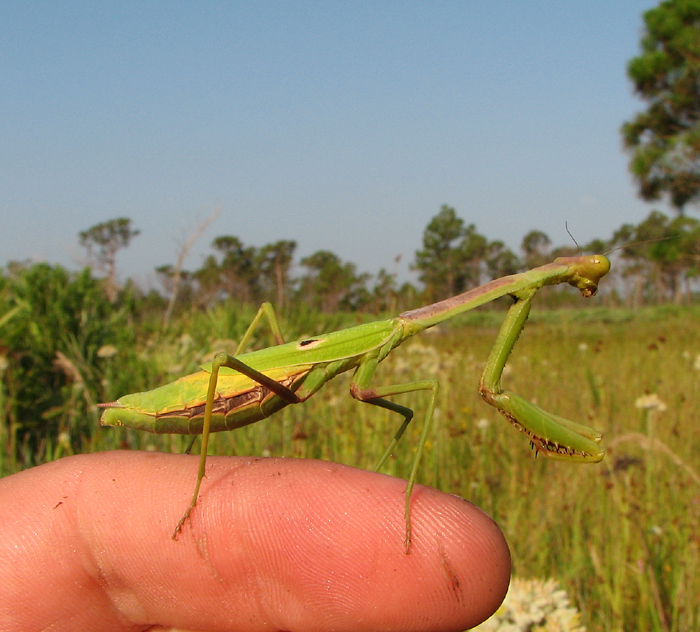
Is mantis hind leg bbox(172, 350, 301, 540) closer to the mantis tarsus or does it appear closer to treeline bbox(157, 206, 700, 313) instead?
the mantis tarsus

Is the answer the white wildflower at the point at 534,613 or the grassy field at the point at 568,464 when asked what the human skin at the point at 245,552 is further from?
the grassy field at the point at 568,464

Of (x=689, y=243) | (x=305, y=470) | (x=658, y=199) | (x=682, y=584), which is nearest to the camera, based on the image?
(x=305, y=470)

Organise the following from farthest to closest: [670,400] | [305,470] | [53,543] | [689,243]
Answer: [689,243]
[670,400]
[305,470]
[53,543]

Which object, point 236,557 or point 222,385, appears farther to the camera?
point 222,385

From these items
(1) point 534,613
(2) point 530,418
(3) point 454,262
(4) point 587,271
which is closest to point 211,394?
(2) point 530,418

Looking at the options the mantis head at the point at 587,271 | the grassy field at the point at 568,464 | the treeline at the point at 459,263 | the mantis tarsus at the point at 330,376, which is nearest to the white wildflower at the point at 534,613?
the grassy field at the point at 568,464

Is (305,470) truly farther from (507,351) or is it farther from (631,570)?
(631,570)

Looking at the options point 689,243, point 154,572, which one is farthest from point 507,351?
point 689,243

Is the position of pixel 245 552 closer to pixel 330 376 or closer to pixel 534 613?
pixel 330 376
